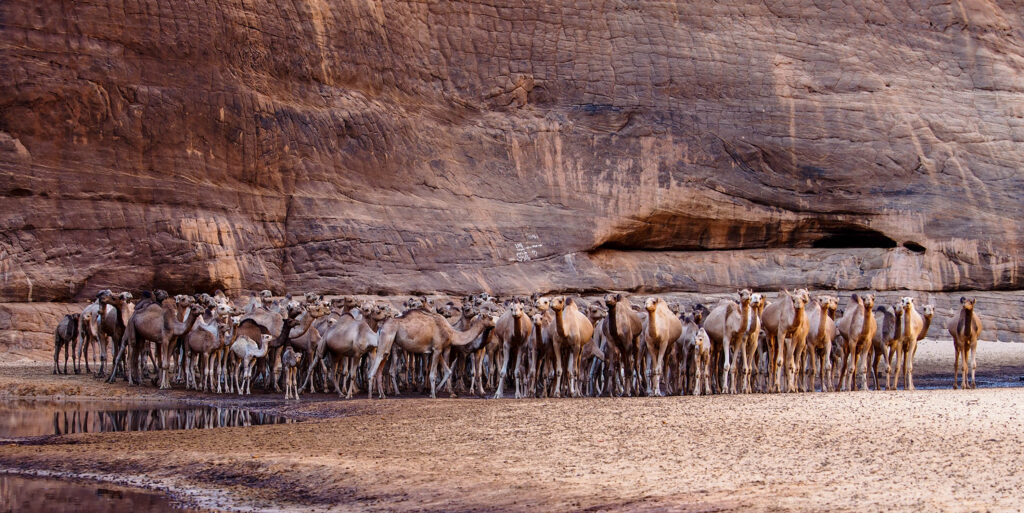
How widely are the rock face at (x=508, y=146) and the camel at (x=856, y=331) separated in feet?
56.9

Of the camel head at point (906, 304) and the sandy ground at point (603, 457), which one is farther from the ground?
the camel head at point (906, 304)

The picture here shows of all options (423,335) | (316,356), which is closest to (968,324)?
(423,335)

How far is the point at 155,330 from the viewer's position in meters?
26.1

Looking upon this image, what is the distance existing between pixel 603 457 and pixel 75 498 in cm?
600

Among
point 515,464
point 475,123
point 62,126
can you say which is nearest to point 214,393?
point 515,464

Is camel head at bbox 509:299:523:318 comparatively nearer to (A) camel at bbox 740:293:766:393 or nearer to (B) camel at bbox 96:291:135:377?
(A) camel at bbox 740:293:766:393

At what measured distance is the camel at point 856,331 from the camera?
24234 mm

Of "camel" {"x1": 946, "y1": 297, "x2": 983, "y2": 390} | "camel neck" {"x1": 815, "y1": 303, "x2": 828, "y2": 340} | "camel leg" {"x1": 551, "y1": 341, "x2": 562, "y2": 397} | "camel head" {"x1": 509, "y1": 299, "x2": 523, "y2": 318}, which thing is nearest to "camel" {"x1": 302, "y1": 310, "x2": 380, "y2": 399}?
"camel head" {"x1": 509, "y1": 299, "x2": 523, "y2": 318}

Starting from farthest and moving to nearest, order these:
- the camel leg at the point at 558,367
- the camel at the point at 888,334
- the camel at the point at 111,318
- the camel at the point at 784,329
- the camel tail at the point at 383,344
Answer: the camel at the point at 111,318 → the camel at the point at 888,334 → the camel tail at the point at 383,344 → the camel at the point at 784,329 → the camel leg at the point at 558,367

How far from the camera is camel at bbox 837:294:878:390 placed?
954 inches

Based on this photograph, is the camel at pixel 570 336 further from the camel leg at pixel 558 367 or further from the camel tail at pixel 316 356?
the camel tail at pixel 316 356

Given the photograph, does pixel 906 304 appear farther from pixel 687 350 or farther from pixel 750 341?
pixel 687 350

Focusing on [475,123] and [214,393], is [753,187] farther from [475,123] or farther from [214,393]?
[214,393]

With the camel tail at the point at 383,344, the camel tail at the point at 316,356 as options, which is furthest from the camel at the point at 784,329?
the camel tail at the point at 316,356
